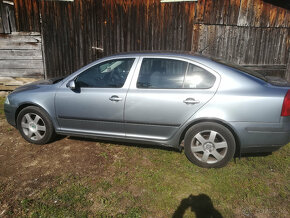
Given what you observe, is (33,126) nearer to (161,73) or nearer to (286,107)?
(161,73)

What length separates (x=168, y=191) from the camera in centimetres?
301

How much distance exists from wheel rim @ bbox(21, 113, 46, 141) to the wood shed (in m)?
3.81

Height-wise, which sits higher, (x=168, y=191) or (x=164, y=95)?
(x=164, y=95)

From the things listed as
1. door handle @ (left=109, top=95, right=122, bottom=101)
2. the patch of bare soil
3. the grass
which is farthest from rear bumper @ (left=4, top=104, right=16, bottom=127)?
door handle @ (left=109, top=95, right=122, bottom=101)

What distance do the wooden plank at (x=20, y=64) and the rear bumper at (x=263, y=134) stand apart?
664 centimetres

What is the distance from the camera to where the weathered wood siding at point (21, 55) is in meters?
7.41

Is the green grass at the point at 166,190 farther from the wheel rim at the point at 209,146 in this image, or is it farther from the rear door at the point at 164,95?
the rear door at the point at 164,95

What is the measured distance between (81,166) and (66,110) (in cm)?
97

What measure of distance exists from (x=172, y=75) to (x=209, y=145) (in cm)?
114

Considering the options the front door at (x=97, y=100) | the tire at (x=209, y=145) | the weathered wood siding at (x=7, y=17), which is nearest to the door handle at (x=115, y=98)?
the front door at (x=97, y=100)

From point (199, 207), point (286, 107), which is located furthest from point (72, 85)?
point (286, 107)

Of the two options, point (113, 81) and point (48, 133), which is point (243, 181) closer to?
point (113, 81)

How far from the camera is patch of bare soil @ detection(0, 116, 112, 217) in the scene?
3.08 meters

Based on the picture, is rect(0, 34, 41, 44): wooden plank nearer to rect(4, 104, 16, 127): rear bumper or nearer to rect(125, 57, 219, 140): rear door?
rect(4, 104, 16, 127): rear bumper
